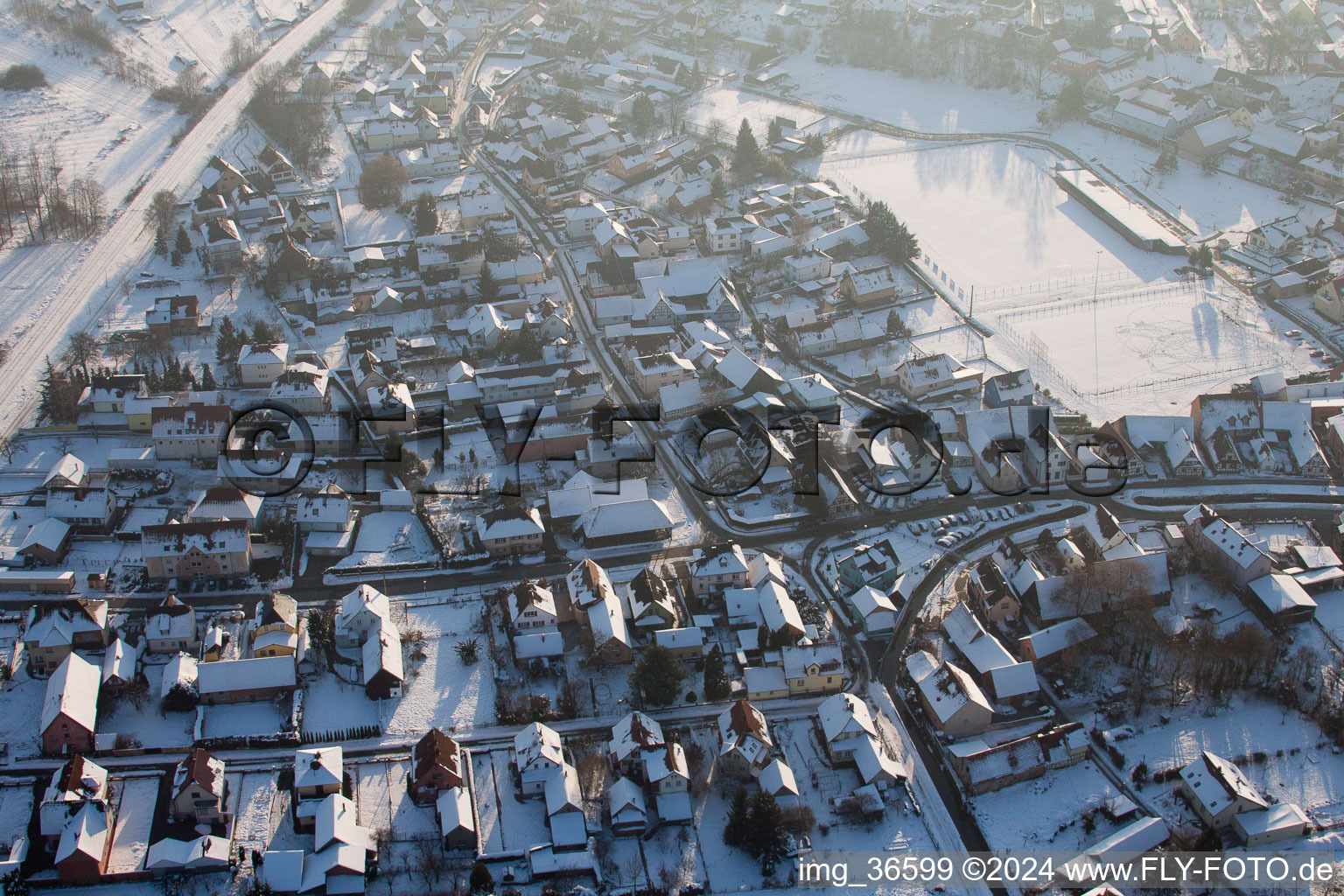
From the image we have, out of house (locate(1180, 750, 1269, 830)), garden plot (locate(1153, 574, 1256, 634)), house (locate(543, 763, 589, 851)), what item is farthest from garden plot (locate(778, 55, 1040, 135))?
house (locate(543, 763, 589, 851))

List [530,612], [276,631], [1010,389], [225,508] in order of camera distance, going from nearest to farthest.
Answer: [276,631], [530,612], [225,508], [1010,389]

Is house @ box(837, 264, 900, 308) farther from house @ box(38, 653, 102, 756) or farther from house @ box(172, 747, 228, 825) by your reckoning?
house @ box(38, 653, 102, 756)

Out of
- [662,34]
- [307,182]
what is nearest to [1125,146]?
[662,34]

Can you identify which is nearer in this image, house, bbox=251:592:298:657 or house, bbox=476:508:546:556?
house, bbox=251:592:298:657

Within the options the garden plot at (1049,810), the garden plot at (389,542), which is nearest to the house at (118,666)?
the garden plot at (389,542)

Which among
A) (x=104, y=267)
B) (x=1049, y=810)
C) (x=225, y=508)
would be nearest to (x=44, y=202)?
(x=104, y=267)

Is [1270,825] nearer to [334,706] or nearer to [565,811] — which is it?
[565,811]

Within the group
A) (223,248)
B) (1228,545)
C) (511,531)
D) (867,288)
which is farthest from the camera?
(223,248)
